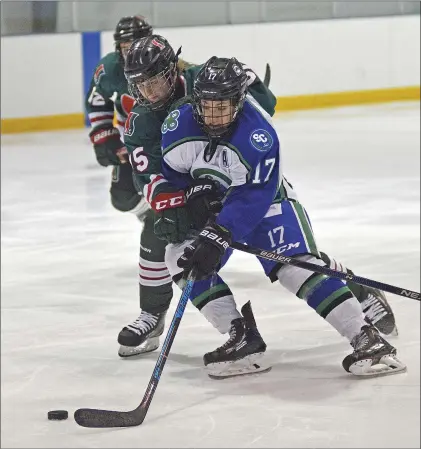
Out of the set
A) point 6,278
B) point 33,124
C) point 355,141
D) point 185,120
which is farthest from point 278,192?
point 33,124

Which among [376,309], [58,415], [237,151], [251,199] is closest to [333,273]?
[251,199]

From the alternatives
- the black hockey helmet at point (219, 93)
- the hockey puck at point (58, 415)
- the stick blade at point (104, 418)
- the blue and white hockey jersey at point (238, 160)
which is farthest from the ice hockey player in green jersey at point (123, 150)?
the stick blade at point (104, 418)

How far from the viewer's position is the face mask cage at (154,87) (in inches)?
86.5

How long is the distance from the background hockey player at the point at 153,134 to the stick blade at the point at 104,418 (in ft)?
1.79

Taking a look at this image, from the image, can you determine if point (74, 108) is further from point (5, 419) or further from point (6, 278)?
point (5, 419)

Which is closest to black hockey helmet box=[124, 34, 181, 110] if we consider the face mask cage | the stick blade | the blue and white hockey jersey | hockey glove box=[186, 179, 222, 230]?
the face mask cage

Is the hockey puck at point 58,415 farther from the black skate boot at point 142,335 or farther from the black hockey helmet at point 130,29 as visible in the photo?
the black hockey helmet at point 130,29

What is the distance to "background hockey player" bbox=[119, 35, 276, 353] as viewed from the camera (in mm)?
2217

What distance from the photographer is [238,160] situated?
248 cm

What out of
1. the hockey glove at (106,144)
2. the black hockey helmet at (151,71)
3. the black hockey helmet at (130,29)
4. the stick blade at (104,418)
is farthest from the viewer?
the hockey glove at (106,144)

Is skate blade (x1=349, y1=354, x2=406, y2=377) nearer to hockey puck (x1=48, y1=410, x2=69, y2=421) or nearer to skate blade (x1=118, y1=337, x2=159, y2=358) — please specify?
skate blade (x1=118, y1=337, x2=159, y2=358)

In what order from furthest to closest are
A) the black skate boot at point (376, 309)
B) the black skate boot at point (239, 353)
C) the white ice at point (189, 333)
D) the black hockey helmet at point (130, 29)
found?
1. the black skate boot at point (376, 309)
2. the black hockey helmet at point (130, 29)
3. the black skate boot at point (239, 353)
4. the white ice at point (189, 333)

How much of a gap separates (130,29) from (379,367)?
1.23 metres

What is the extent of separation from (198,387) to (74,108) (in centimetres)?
614
